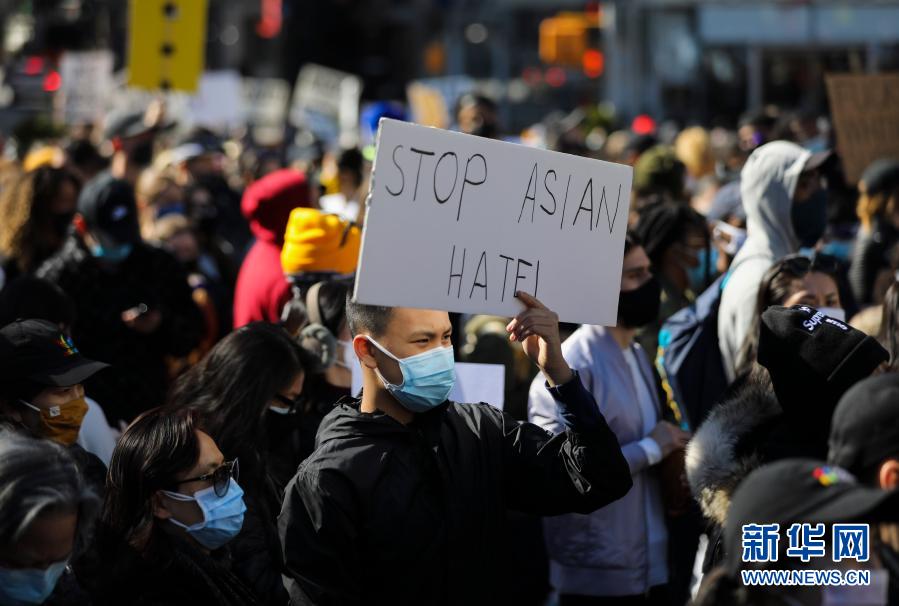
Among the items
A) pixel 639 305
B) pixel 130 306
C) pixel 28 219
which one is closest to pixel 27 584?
pixel 639 305

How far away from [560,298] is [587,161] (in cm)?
39

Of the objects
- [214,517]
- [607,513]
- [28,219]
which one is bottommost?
[607,513]

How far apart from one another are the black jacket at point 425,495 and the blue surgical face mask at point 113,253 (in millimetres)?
2677

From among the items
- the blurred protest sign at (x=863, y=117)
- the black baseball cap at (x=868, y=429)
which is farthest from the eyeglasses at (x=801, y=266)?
the blurred protest sign at (x=863, y=117)

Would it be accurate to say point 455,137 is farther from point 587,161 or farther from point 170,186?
point 170,186

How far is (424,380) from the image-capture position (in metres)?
3.16

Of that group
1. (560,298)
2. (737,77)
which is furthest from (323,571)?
(737,77)

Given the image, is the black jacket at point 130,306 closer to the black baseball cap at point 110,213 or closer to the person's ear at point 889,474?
the black baseball cap at point 110,213

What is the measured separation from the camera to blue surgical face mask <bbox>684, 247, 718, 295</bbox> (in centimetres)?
641

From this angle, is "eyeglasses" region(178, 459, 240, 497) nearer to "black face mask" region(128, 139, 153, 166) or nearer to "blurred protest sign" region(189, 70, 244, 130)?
"black face mask" region(128, 139, 153, 166)

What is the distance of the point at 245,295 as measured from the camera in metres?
5.70

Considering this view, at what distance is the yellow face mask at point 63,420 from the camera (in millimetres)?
3803

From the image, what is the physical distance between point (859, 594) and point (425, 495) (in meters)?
1.11

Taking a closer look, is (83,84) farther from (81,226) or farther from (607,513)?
(607,513)
